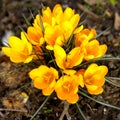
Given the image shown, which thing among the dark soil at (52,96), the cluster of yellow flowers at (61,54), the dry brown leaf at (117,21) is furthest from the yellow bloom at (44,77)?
the dry brown leaf at (117,21)

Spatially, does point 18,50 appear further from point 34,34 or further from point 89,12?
point 89,12

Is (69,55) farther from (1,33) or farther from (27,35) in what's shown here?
(1,33)

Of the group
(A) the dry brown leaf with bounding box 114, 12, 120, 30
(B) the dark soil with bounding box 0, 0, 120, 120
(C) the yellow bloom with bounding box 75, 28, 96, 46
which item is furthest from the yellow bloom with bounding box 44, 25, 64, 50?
(A) the dry brown leaf with bounding box 114, 12, 120, 30

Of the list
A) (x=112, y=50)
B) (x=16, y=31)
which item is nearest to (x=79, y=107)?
(x=112, y=50)

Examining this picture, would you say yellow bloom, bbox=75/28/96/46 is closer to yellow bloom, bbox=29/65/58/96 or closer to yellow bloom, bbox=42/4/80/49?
yellow bloom, bbox=42/4/80/49

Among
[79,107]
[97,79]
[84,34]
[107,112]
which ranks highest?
[84,34]

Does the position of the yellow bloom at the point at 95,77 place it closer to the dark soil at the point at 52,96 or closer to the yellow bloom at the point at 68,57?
the yellow bloom at the point at 68,57
